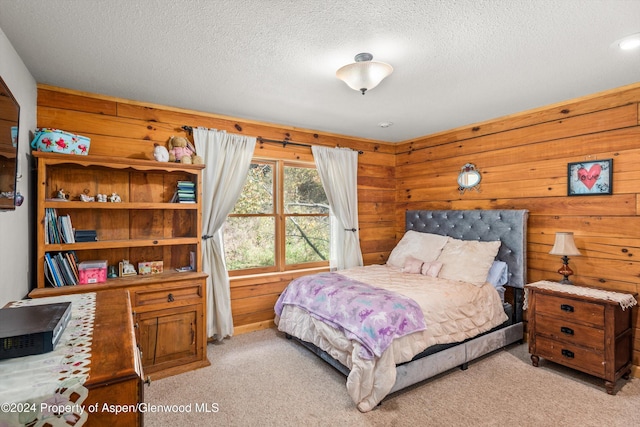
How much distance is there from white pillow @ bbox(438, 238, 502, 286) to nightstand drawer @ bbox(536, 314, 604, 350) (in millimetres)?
573

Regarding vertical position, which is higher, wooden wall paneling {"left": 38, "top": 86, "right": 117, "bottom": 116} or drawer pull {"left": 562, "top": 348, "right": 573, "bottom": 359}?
wooden wall paneling {"left": 38, "top": 86, "right": 117, "bottom": 116}

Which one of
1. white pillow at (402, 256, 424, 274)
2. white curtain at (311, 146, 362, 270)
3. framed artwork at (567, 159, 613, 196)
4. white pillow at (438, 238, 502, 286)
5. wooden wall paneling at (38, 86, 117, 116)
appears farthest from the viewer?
white curtain at (311, 146, 362, 270)

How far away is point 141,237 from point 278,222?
1.49m

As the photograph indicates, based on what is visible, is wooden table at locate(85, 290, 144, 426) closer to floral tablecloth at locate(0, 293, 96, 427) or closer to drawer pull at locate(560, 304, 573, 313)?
floral tablecloth at locate(0, 293, 96, 427)

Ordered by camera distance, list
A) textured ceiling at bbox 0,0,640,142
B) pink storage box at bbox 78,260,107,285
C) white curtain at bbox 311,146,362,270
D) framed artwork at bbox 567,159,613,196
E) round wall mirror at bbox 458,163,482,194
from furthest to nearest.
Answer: white curtain at bbox 311,146,362,270, round wall mirror at bbox 458,163,482,194, framed artwork at bbox 567,159,613,196, pink storage box at bbox 78,260,107,285, textured ceiling at bbox 0,0,640,142

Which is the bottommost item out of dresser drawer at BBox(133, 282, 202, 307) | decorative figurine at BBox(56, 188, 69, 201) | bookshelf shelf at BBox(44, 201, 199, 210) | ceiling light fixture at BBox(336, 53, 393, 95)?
dresser drawer at BBox(133, 282, 202, 307)

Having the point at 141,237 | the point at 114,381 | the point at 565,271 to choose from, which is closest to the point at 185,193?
the point at 141,237

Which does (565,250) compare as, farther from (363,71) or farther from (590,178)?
(363,71)

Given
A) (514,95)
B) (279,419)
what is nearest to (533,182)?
(514,95)

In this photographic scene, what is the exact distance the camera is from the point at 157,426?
83.4 inches

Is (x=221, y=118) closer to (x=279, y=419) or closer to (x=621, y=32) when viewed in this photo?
(x=279, y=419)

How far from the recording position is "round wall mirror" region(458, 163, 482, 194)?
3.93m

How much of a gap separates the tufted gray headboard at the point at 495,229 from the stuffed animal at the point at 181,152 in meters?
2.90

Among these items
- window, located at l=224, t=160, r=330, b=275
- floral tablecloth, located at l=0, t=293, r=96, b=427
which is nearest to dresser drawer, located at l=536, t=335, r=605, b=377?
window, located at l=224, t=160, r=330, b=275
